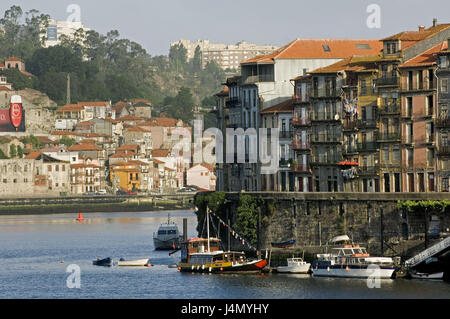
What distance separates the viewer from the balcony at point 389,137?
91.9 meters

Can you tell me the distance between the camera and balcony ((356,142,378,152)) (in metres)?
94.1

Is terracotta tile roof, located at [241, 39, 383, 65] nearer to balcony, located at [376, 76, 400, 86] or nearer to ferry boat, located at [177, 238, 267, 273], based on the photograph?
balcony, located at [376, 76, 400, 86]

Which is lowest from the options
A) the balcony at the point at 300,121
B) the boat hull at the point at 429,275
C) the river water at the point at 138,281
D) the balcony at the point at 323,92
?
the river water at the point at 138,281

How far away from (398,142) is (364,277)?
13748 mm

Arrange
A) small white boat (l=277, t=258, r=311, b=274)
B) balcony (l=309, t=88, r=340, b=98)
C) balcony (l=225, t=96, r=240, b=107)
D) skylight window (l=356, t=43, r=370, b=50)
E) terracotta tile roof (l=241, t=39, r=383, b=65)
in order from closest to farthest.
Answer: small white boat (l=277, t=258, r=311, b=274), balcony (l=309, t=88, r=340, b=98), terracotta tile roof (l=241, t=39, r=383, b=65), skylight window (l=356, t=43, r=370, b=50), balcony (l=225, t=96, r=240, b=107)

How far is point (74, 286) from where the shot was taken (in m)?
Result: 90.2

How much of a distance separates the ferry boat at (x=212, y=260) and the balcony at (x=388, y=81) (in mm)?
15813

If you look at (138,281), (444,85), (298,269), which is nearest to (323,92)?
(444,85)

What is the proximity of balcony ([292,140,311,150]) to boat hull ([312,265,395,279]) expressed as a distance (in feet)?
62.3

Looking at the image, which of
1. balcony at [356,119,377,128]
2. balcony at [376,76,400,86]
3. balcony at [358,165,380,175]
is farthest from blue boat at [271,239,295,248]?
balcony at [376,76,400,86]

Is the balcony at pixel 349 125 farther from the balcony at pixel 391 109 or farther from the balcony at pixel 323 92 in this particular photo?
the balcony at pixel 391 109

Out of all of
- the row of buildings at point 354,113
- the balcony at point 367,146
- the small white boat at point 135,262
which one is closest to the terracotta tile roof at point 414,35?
the row of buildings at point 354,113

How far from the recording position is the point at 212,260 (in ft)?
306

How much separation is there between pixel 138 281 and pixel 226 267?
6541 millimetres
